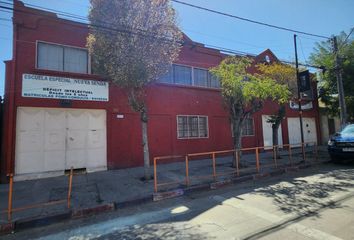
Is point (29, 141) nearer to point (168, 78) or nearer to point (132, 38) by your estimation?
point (132, 38)

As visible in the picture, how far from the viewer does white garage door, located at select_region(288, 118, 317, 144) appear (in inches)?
763

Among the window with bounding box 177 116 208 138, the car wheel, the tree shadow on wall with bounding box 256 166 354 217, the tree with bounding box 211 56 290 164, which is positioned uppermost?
the tree with bounding box 211 56 290 164

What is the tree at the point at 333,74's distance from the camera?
1823 centimetres

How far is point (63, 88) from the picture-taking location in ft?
34.8

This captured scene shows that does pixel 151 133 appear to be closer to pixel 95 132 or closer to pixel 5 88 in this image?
pixel 95 132

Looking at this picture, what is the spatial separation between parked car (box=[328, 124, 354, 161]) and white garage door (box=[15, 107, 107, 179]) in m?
10.8

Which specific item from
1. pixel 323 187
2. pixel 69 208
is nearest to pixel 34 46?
pixel 69 208

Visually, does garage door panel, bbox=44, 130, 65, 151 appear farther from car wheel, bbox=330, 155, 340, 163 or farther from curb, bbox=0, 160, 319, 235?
car wheel, bbox=330, 155, 340, 163

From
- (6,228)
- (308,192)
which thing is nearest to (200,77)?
(308,192)

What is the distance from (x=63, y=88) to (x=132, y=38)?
4071 mm

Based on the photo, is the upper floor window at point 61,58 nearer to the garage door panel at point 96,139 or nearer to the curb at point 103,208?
the garage door panel at point 96,139

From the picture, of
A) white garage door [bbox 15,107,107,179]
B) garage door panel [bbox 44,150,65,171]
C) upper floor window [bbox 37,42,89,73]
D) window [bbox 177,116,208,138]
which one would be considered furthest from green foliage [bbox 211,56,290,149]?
garage door panel [bbox 44,150,65,171]

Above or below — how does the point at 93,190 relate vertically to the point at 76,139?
below

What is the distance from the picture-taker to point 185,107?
14000mm
